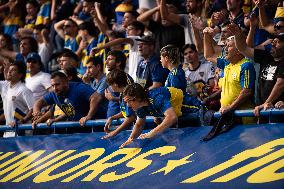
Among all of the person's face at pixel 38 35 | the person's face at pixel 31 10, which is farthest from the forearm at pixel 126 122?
the person's face at pixel 31 10

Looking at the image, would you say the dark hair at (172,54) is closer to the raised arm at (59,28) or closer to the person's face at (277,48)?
the person's face at (277,48)

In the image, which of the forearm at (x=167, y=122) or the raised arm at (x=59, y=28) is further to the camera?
the raised arm at (x=59, y=28)

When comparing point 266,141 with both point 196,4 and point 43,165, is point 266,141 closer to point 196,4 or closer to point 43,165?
point 43,165

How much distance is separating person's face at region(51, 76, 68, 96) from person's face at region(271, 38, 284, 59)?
3547mm

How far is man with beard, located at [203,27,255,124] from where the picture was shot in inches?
353

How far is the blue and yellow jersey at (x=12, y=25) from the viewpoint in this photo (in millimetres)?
17641

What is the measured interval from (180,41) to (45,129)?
2.79 m

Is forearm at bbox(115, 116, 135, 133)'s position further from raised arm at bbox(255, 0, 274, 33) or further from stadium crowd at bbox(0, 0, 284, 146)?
raised arm at bbox(255, 0, 274, 33)

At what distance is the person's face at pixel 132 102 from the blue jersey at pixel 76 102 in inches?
84.6

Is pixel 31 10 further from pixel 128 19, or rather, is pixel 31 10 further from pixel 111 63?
pixel 111 63

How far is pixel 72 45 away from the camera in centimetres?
1527

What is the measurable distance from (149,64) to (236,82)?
2497mm

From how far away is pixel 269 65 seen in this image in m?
9.21

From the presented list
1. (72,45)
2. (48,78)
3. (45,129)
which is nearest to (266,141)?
(45,129)
